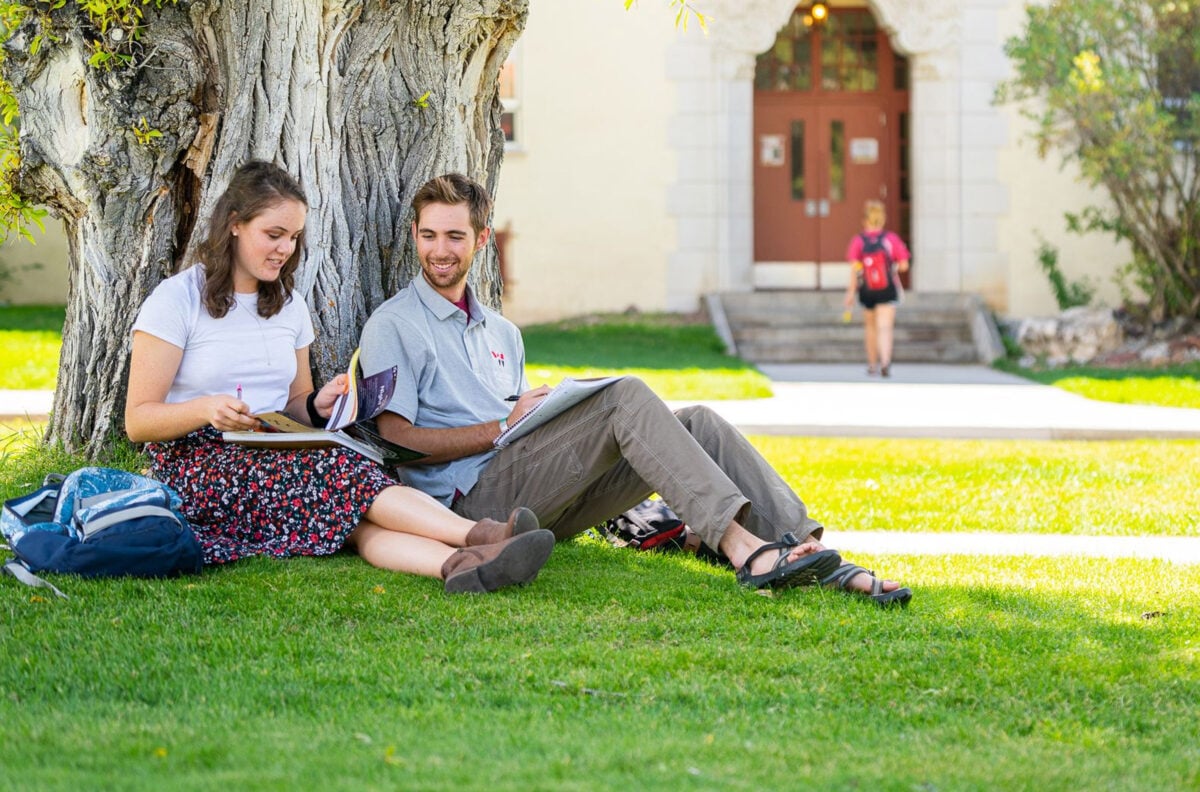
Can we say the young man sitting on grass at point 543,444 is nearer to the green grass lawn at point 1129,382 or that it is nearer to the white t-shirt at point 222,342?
the white t-shirt at point 222,342

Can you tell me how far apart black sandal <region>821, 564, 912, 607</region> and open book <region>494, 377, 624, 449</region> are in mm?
919

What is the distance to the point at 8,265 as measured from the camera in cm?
1803

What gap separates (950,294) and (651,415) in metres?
13.9

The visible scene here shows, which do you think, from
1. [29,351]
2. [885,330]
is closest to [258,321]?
[29,351]

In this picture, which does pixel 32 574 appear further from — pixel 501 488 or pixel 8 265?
pixel 8 265

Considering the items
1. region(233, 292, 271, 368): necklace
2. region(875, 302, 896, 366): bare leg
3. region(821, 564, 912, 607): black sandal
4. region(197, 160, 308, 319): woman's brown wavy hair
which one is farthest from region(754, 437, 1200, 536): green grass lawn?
region(875, 302, 896, 366): bare leg

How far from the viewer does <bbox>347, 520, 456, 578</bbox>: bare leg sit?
15.4 feet

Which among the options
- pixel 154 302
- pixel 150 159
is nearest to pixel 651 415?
pixel 154 302

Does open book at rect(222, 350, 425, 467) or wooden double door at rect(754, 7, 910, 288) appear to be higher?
wooden double door at rect(754, 7, 910, 288)

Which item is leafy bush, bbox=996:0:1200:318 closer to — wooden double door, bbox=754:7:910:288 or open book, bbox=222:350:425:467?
wooden double door, bbox=754:7:910:288

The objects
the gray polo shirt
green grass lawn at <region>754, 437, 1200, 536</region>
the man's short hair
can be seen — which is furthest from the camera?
green grass lawn at <region>754, 437, 1200, 536</region>

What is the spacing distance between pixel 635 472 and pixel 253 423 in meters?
1.22

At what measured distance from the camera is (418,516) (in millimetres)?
4711

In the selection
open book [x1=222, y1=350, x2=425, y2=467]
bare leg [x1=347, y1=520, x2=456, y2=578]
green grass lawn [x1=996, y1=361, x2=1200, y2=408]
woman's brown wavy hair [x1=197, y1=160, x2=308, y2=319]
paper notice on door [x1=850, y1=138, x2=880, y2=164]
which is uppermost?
paper notice on door [x1=850, y1=138, x2=880, y2=164]
